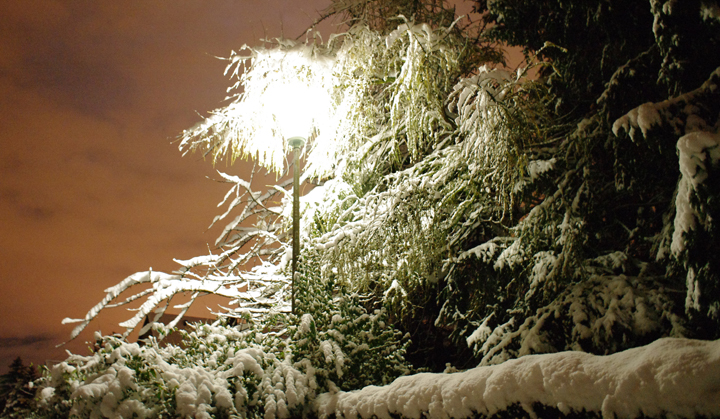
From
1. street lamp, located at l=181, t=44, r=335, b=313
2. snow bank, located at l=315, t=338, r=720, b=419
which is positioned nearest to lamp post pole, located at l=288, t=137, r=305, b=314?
street lamp, located at l=181, t=44, r=335, b=313

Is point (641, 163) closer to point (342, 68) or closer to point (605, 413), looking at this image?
point (605, 413)

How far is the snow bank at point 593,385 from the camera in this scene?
1.53 metres

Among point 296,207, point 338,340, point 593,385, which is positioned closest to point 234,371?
point 338,340

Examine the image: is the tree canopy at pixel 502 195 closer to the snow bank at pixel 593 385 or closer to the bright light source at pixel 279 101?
the bright light source at pixel 279 101

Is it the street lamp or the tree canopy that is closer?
the tree canopy

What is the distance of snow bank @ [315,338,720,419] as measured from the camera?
5.03 feet

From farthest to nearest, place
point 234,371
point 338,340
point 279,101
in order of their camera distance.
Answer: point 279,101 → point 338,340 → point 234,371

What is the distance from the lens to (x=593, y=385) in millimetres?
1798

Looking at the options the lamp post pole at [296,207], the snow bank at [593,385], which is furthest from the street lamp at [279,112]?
the snow bank at [593,385]

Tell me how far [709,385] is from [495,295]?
13.0 ft

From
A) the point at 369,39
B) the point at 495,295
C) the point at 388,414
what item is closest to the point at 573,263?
the point at 495,295

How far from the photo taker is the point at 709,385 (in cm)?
149

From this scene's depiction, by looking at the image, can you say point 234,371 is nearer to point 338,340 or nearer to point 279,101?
point 338,340

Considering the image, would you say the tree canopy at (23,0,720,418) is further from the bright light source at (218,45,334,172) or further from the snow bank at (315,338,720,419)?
the snow bank at (315,338,720,419)
